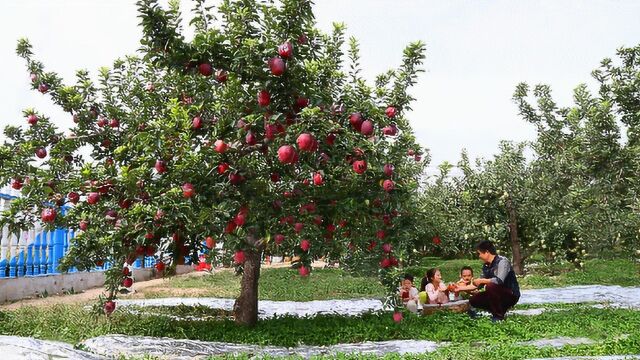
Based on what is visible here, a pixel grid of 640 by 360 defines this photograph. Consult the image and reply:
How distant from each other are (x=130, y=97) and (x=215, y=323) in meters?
4.47

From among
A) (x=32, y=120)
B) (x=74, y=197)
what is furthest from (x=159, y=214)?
(x=32, y=120)

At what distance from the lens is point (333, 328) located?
352 inches

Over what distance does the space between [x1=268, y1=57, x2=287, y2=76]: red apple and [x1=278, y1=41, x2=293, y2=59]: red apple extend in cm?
8

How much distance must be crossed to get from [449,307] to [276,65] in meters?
6.07

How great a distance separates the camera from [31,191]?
26.5ft

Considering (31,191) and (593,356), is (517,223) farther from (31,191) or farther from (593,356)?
(31,191)

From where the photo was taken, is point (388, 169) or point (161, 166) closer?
point (388, 169)

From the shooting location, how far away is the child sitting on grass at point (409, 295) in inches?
421

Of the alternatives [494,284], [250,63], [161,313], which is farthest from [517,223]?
[250,63]

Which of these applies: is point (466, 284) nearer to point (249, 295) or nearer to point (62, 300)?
point (249, 295)

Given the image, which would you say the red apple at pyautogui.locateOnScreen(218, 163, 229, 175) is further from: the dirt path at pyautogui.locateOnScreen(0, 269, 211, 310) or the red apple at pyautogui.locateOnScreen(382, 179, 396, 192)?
the dirt path at pyautogui.locateOnScreen(0, 269, 211, 310)

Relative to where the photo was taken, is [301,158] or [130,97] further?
[130,97]

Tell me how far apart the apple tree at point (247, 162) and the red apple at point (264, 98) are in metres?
0.02

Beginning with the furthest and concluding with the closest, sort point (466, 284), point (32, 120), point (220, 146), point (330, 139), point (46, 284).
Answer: point (46, 284)
point (466, 284)
point (32, 120)
point (330, 139)
point (220, 146)
